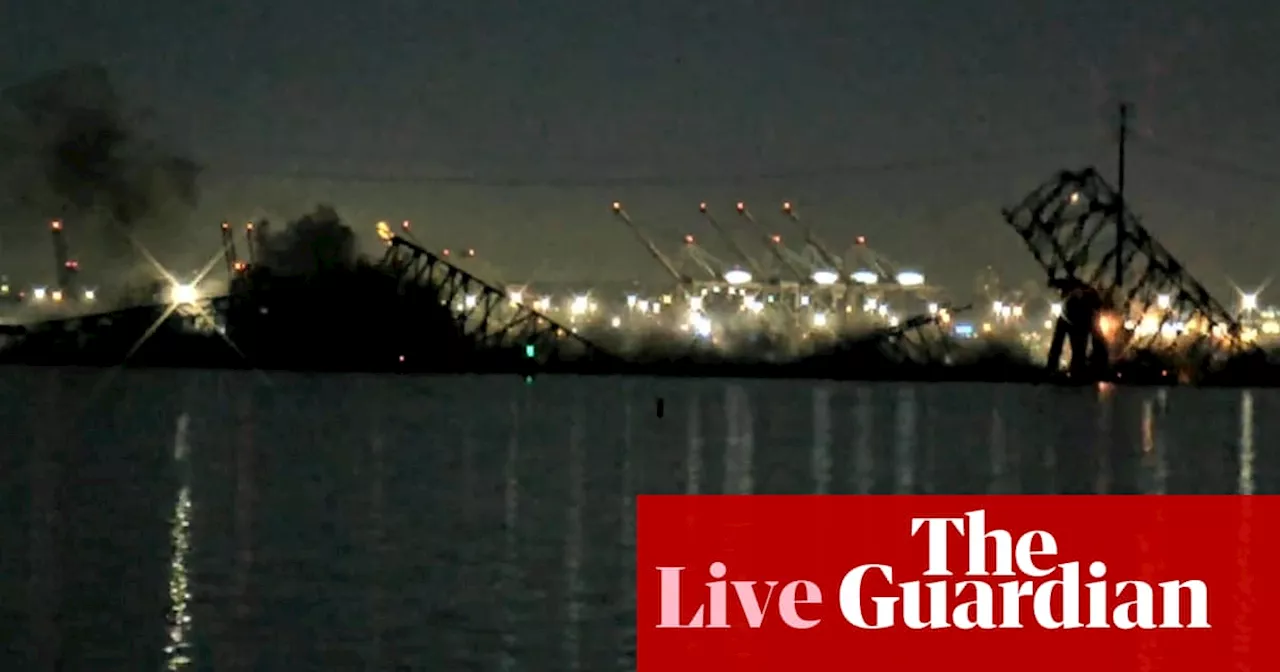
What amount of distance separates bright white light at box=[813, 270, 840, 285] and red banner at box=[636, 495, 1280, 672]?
115 meters

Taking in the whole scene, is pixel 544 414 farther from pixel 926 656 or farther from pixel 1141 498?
pixel 926 656

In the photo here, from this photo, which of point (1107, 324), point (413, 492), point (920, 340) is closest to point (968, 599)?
point (413, 492)

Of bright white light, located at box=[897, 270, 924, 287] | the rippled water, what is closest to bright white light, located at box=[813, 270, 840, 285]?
bright white light, located at box=[897, 270, 924, 287]

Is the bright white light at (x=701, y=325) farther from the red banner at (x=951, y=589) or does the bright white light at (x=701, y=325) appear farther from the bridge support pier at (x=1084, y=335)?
the red banner at (x=951, y=589)

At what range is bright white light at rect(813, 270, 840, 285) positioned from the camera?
452ft

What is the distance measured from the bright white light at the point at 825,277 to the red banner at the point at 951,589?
114979 millimetres

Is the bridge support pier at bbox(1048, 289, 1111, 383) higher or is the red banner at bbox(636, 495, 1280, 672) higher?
the bridge support pier at bbox(1048, 289, 1111, 383)

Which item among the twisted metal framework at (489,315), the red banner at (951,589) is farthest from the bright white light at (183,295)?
the red banner at (951,589)

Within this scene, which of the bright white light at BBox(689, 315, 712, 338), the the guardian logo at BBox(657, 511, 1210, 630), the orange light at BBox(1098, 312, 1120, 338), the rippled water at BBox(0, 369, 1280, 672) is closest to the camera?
the rippled water at BBox(0, 369, 1280, 672)

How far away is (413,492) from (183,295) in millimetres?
95800

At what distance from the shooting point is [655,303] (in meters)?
146

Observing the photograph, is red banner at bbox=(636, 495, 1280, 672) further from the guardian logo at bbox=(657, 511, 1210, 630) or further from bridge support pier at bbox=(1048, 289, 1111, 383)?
bridge support pier at bbox=(1048, 289, 1111, 383)

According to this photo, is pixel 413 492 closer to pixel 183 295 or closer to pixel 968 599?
pixel 968 599

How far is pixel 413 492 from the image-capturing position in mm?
24891
